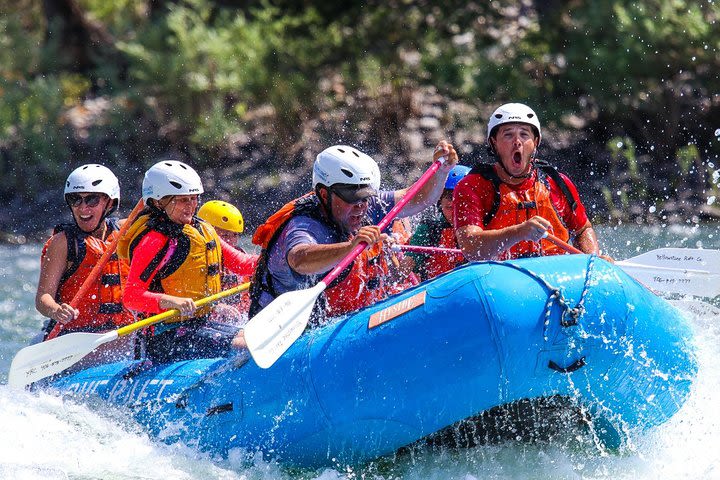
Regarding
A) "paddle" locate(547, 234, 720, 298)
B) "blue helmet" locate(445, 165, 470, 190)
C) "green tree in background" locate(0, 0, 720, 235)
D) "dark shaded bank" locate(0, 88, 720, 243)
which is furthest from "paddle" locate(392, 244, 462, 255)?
"green tree in background" locate(0, 0, 720, 235)

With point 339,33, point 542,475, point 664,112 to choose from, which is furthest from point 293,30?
point 542,475

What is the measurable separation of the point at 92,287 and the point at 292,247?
1989mm

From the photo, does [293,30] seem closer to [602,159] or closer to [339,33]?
[339,33]

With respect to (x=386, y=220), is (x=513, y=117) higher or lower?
higher

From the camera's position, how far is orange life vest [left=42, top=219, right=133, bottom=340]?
6938 mm

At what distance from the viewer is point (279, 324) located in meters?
5.24

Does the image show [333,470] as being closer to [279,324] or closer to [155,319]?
[279,324]

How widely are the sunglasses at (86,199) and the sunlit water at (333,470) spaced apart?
119 cm

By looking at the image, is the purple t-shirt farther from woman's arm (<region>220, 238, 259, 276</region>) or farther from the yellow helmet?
the yellow helmet

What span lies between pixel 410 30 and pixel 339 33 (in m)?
1.03

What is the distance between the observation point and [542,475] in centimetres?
541

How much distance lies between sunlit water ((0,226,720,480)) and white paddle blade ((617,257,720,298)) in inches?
9.1

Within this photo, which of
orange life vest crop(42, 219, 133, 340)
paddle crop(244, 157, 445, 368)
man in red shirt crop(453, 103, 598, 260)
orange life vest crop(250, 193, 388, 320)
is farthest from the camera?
orange life vest crop(42, 219, 133, 340)

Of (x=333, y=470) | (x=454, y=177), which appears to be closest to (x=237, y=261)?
(x=454, y=177)
